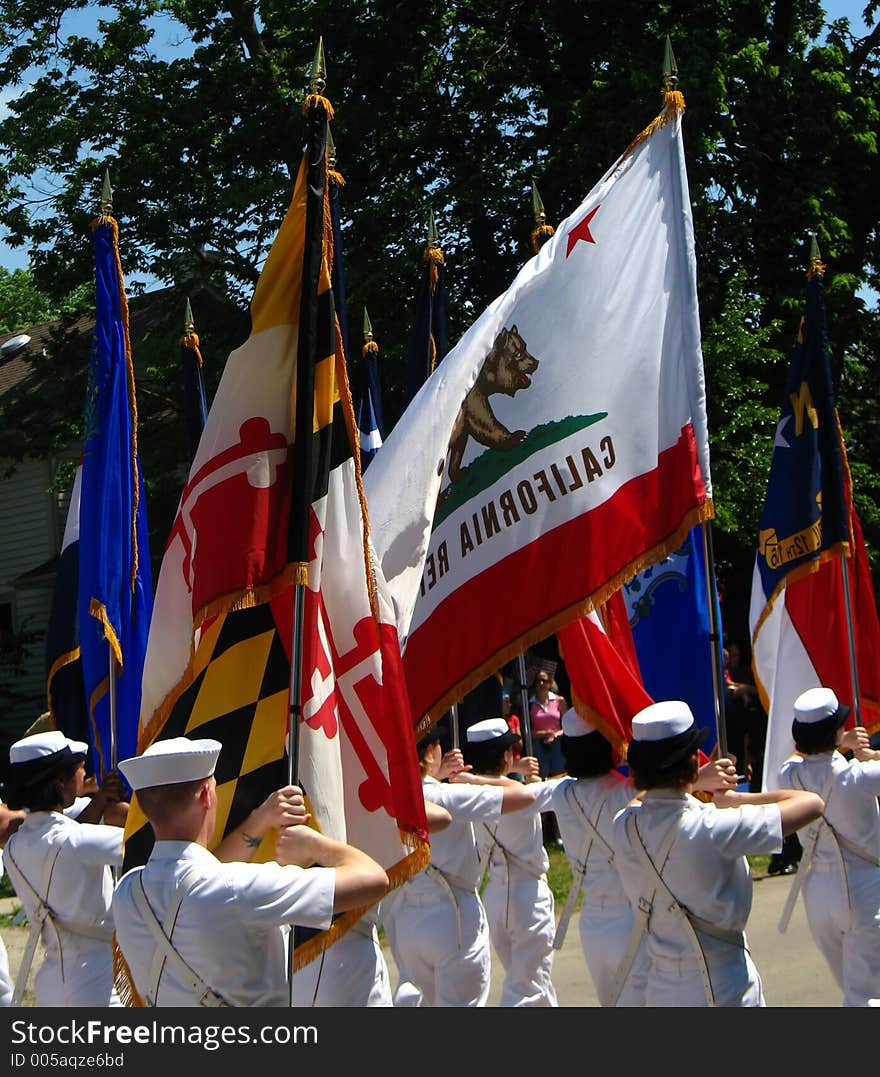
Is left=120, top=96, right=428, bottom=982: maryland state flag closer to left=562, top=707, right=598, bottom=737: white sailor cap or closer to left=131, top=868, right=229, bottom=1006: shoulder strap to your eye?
left=131, top=868, right=229, bottom=1006: shoulder strap

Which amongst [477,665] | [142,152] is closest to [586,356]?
[477,665]

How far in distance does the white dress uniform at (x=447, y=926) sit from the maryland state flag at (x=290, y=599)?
9.10ft

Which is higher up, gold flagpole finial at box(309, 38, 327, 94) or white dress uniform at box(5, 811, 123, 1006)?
gold flagpole finial at box(309, 38, 327, 94)

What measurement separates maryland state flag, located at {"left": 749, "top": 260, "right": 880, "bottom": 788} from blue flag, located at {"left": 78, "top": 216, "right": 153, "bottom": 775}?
3579 millimetres

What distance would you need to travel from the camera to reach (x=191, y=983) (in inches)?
155

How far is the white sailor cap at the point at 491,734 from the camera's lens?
25.7ft

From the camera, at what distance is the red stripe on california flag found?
6.09 metres

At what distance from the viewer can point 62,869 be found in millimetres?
6055

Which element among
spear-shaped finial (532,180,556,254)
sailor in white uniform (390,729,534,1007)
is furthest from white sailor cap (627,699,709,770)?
spear-shaped finial (532,180,556,254)

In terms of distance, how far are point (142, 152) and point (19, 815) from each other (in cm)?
1590

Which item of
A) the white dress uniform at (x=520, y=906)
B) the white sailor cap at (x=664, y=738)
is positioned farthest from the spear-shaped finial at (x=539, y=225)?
the white sailor cap at (x=664, y=738)

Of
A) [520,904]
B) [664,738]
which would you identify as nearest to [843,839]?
[520,904]

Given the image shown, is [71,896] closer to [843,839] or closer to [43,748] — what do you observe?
[43,748]

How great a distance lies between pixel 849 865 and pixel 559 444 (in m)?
2.78
